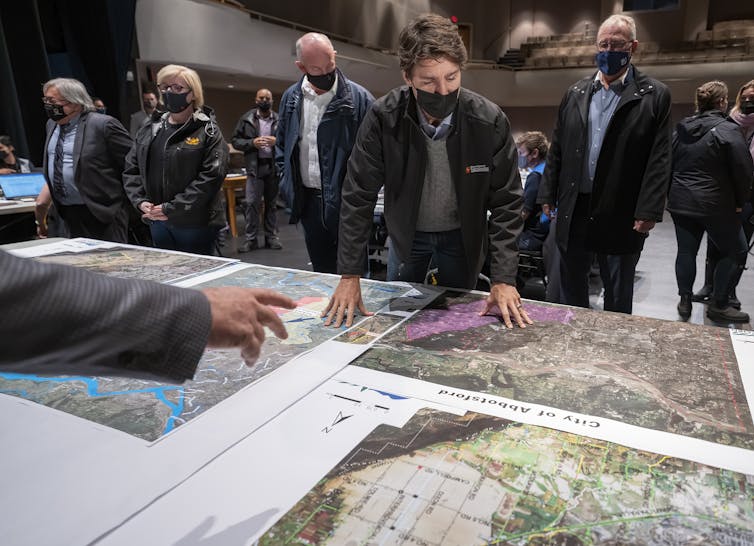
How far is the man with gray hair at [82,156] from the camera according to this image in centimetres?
270

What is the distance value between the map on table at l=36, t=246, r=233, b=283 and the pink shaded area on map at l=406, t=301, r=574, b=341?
0.83 m

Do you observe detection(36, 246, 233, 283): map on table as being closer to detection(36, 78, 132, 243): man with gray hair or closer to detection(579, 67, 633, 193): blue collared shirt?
detection(36, 78, 132, 243): man with gray hair

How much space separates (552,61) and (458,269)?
13.6 metres

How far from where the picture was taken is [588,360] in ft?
3.50

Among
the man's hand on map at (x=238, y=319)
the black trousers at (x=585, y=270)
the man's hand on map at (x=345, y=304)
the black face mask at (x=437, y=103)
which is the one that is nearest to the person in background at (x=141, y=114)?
the black trousers at (x=585, y=270)

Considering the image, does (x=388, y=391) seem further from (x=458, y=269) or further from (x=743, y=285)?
(x=743, y=285)

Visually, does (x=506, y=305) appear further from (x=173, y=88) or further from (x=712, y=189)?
(x=712, y=189)

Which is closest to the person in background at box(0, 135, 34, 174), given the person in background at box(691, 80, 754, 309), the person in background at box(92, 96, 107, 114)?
the person in background at box(92, 96, 107, 114)

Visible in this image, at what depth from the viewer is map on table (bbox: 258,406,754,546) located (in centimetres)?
61

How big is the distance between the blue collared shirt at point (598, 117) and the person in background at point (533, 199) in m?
1.09

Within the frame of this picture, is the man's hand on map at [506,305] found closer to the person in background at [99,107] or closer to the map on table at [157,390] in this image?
→ the map on table at [157,390]

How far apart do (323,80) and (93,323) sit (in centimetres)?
188

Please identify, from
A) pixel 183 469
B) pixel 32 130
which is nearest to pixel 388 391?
pixel 183 469

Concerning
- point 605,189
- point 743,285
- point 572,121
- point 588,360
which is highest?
point 572,121
